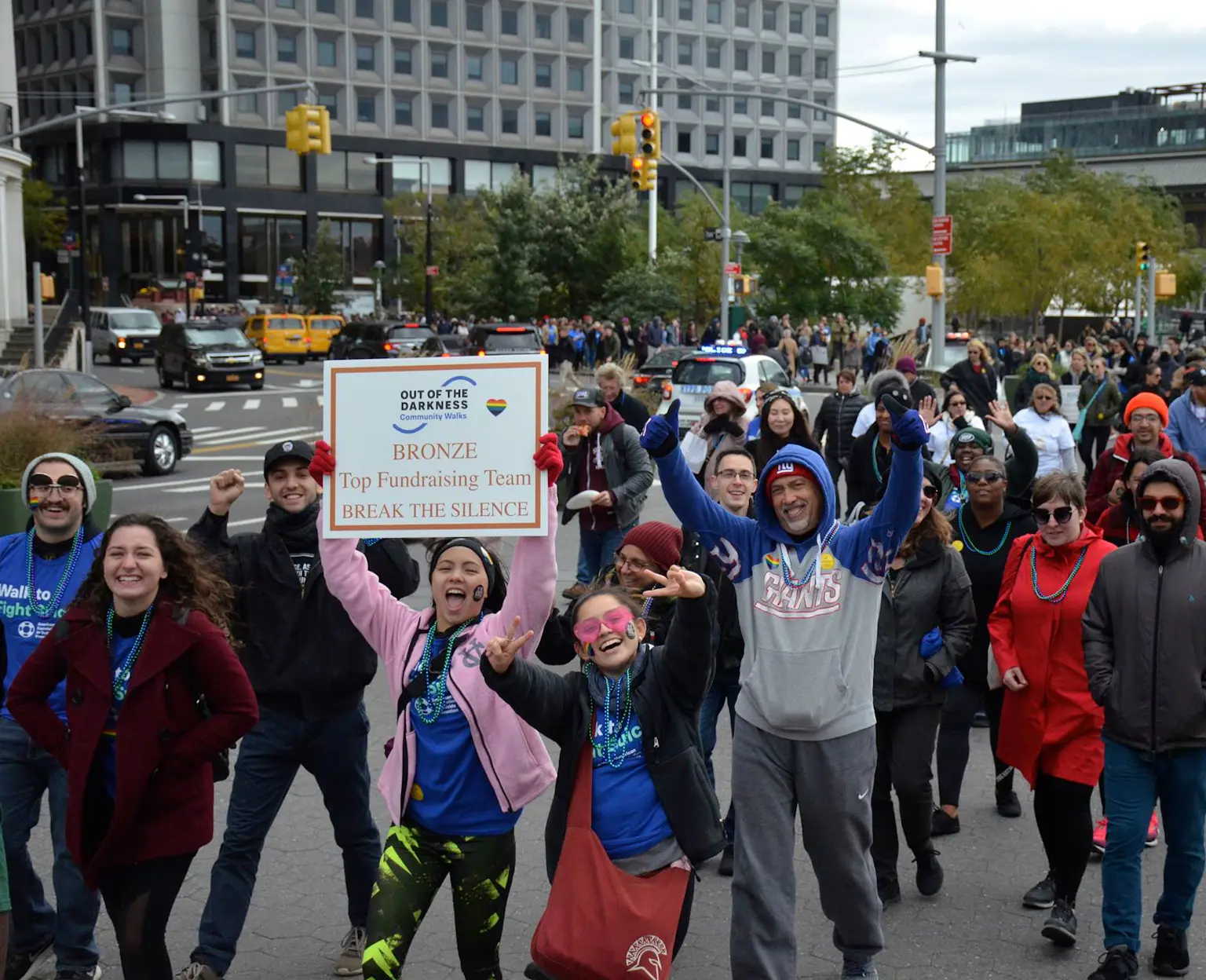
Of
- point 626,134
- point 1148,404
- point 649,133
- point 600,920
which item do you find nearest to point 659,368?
point 649,133

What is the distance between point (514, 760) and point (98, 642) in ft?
4.41

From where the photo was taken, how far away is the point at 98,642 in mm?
4582

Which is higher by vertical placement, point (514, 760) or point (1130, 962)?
point (514, 760)

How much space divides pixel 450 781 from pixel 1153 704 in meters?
2.51

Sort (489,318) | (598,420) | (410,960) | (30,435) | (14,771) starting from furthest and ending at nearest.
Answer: (489,318) → (30,435) → (598,420) → (410,960) → (14,771)

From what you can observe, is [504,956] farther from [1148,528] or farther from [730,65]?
[730,65]

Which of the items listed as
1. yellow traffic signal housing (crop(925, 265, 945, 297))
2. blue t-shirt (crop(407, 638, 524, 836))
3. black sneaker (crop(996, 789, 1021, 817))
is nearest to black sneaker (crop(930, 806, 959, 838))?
black sneaker (crop(996, 789, 1021, 817))

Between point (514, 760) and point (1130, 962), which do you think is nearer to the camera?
point (514, 760)

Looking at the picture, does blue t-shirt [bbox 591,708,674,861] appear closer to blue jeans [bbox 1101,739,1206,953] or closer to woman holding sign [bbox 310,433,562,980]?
woman holding sign [bbox 310,433,562,980]

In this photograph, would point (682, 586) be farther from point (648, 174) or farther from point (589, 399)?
point (648, 174)

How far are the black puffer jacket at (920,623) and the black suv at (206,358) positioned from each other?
122 ft

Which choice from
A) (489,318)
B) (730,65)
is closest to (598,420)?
(489,318)

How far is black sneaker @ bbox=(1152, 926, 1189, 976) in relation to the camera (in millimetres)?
5398

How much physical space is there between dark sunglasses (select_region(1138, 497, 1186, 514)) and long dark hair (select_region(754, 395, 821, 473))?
3.22m
